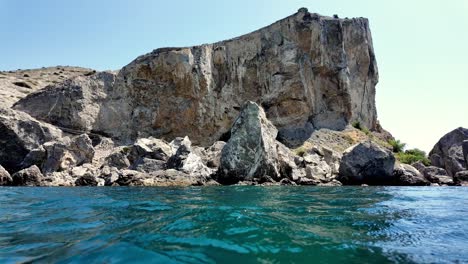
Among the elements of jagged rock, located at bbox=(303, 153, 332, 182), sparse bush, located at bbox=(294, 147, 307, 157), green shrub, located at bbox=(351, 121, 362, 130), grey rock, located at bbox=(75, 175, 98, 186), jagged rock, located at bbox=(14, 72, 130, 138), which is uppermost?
jagged rock, located at bbox=(14, 72, 130, 138)

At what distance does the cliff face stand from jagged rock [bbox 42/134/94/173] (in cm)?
1191

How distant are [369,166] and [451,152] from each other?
1033cm

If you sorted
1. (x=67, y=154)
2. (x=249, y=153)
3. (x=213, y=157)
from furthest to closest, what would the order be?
1. (x=213, y=157)
2. (x=67, y=154)
3. (x=249, y=153)

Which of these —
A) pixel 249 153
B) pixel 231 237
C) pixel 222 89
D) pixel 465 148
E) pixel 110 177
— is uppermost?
pixel 222 89

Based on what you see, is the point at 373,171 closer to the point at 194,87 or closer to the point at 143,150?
the point at 143,150

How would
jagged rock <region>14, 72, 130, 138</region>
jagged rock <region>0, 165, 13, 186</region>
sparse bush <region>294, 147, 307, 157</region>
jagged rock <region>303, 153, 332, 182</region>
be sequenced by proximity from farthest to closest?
jagged rock <region>14, 72, 130, 138</region>, sparse bush <region>294, 147, 307, 157</region>, jagged rock <region>303, 153, 332, 182</region>, jagged rock <region>0, 165, 13, 186</region>

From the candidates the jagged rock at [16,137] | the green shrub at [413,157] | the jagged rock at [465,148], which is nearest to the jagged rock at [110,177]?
the jagged rock at [16,137]

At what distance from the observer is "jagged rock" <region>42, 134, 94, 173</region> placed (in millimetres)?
28500

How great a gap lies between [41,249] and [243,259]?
3.06m

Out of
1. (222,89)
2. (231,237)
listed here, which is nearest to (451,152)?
(222,89)

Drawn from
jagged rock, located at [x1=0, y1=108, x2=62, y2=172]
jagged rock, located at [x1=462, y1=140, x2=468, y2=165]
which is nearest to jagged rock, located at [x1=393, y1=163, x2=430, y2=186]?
jagged rock, located at [x1=462, y1=140, x2=468, y2=165]

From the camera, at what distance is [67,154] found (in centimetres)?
2950

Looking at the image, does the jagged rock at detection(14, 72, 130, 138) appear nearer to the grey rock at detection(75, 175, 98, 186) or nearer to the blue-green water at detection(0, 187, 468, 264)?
the grey rock at detection(75, 175, 98, 186)

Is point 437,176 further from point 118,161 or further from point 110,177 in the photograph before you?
point 118,161
